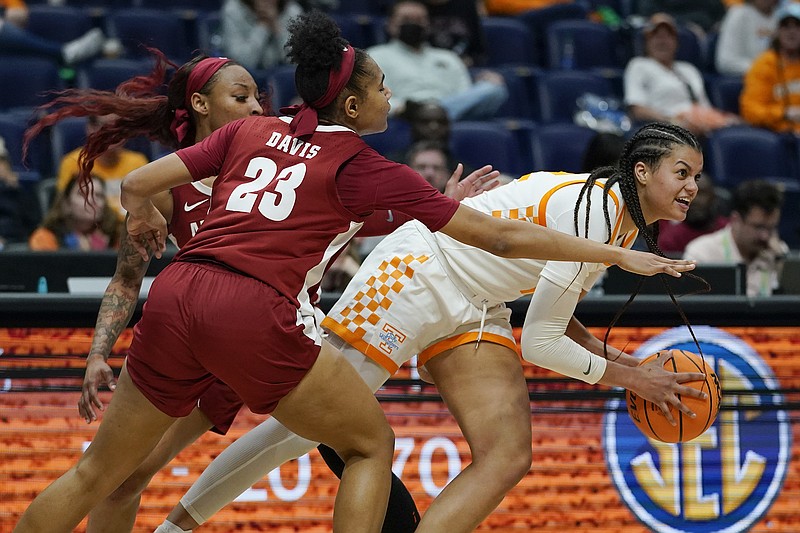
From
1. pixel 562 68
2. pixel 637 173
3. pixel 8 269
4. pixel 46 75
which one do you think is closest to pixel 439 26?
pixel 562 68

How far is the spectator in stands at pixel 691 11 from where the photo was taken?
9.96 meters

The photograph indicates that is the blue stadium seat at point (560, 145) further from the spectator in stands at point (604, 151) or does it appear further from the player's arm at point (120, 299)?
the player's arm at point (120, 299)

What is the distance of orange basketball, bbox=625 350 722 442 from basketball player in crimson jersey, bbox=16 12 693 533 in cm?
77

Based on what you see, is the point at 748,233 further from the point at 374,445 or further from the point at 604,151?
the point at 374,445

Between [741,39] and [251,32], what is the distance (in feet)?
12.9

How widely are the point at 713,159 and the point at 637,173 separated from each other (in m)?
4.95

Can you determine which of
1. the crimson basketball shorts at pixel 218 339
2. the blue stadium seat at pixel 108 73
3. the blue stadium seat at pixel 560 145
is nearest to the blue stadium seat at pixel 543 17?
the blue stadium seat at pixel 560 145

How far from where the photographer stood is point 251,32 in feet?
26.5

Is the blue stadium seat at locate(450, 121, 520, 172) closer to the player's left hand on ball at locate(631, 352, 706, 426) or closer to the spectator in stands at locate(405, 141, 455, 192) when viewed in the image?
the spectator in stands at locate(405, 141, 455, 192)

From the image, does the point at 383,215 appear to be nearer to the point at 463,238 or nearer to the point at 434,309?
the point at 434,309

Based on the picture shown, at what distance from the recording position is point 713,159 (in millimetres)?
8070

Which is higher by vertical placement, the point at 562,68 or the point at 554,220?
the point at 554,220

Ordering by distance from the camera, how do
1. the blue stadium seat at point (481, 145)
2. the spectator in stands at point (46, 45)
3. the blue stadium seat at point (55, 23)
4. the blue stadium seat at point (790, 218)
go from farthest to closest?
the blue stadium seat at point (55, 23) → the spectator in stands at point (46, 45) → the blue stadium seat at point (790, 218) → the blue stadium seat at point (481, 145)

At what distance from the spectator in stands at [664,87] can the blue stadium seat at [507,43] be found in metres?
0.89
